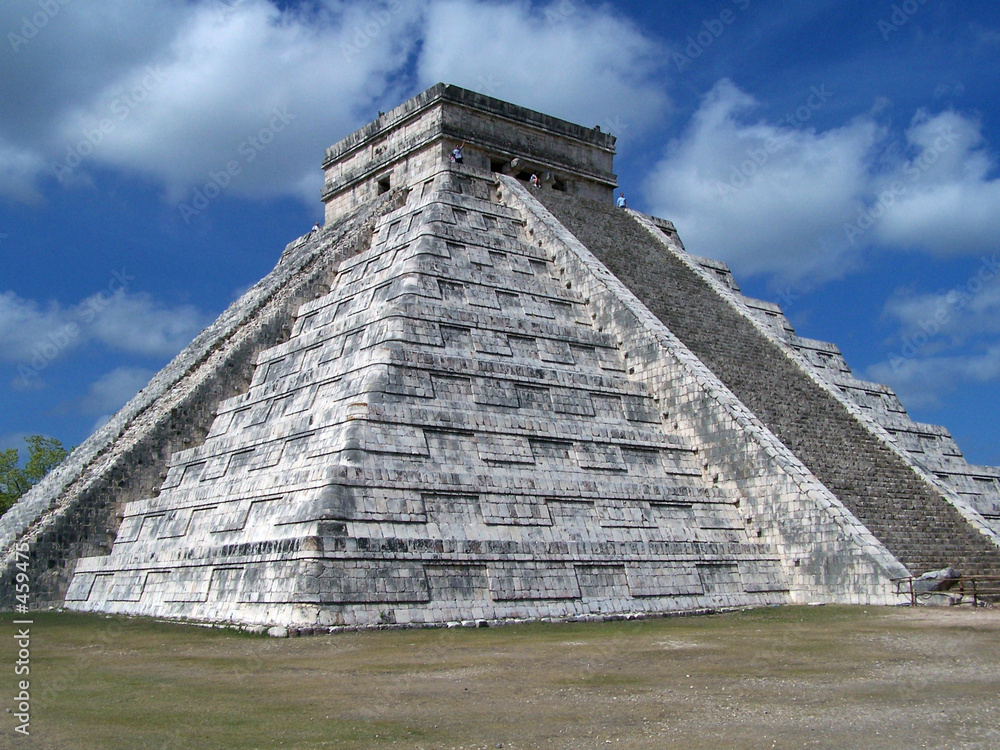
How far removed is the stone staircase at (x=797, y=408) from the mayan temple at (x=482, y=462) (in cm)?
7

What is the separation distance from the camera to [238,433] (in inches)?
646

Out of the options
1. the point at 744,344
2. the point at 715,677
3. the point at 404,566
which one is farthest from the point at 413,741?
the point at 744,344

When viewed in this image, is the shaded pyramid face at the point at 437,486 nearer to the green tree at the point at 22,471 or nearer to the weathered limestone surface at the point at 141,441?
the weathered limestone surface at the point at 141,441

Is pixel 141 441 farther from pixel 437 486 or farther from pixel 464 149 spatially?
pixel 464 149

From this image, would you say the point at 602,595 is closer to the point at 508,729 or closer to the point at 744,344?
the point at 508,729

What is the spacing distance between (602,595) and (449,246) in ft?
25.8

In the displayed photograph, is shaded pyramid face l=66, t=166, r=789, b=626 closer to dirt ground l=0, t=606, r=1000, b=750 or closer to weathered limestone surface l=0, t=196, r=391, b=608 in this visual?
weathered limestone surface l=0, t=196, r=391, b=608

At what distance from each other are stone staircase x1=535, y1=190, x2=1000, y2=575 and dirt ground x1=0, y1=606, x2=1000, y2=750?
160 inches

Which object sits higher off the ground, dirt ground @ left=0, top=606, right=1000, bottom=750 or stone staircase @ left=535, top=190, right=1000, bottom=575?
stone staircase @ left=535, top=190, right=1000, bottom=575

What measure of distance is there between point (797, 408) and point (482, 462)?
7.44m

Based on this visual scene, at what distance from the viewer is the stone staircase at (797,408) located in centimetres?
1593

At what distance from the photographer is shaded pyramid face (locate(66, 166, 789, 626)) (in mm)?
12305

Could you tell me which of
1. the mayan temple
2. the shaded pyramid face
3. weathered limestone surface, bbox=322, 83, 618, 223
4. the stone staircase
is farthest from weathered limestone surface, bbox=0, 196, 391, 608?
the stone staircase

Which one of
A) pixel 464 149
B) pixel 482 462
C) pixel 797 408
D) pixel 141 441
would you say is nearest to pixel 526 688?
pixel 482 462
